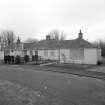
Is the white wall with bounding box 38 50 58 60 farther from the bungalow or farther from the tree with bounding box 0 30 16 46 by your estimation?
the tree with bounding box 0 30 16 46

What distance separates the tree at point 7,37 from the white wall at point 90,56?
48365mm

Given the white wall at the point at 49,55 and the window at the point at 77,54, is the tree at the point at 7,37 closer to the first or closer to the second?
the white wall at the point at 49,55

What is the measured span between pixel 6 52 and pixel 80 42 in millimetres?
22291

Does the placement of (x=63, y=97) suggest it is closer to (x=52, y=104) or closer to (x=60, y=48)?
(x=52, y=104)

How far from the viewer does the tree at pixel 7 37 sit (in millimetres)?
59781

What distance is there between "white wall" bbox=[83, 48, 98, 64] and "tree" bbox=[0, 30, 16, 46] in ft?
159

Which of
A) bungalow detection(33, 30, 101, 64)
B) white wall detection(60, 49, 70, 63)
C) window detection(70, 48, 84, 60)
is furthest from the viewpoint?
white wall detection(60, 49, 70, 63)

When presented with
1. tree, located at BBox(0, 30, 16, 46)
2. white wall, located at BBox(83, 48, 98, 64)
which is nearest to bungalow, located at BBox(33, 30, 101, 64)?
white wall, located at BBox(83, 48, 98, 64)

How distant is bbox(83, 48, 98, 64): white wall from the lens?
19645 millimetres

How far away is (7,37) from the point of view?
6059 cm

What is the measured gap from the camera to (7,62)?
22266mm

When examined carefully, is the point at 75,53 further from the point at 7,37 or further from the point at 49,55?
the point at 7,37

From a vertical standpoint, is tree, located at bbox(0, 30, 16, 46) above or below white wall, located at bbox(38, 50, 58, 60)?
above

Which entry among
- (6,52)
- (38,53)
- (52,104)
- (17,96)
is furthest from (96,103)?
(6,52)
